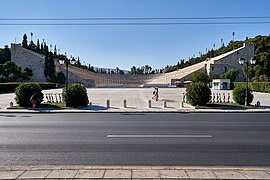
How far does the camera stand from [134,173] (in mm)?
5402

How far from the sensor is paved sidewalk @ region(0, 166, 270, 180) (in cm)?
517

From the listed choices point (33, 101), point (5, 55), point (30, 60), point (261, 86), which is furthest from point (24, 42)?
point (33, 101)

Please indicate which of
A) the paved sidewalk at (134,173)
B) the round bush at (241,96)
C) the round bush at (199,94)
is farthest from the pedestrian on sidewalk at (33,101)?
the round bush at (241,96)

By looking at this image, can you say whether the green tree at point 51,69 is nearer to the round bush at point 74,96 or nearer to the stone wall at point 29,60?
the stone wall at point 29,60

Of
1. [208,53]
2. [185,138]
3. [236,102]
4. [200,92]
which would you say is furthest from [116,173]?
[208,53]

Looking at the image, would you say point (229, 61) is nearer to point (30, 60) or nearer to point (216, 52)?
point (216, 52)

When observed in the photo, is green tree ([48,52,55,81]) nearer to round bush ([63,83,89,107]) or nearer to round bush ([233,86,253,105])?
round bush ([63,83,89,107])

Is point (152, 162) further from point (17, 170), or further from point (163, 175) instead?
point (17, 170)

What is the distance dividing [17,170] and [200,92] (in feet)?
62.2

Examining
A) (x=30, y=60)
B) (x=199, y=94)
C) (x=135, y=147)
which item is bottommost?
(x=135, y=147)

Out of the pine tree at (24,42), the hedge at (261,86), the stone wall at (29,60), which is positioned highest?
the pine tree at (24,42)

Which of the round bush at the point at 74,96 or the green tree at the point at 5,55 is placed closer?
the round bush at the point at 74,96

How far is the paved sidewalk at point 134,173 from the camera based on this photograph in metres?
5.17

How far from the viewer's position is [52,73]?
86188mm
